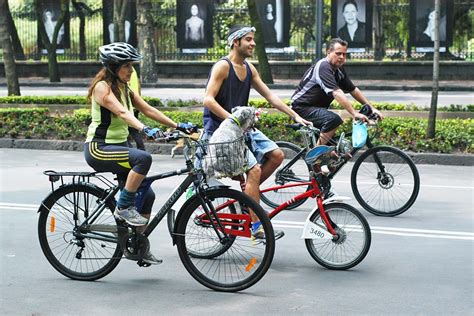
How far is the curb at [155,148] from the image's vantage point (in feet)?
42.7

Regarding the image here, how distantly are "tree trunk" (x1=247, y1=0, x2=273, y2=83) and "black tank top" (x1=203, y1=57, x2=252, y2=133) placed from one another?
2139 cm

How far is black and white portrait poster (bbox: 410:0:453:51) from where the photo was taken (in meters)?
31.8

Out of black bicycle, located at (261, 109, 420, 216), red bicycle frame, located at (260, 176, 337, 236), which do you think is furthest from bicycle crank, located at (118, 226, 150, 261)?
black bicycle, located at (261, 109, 420, 216)

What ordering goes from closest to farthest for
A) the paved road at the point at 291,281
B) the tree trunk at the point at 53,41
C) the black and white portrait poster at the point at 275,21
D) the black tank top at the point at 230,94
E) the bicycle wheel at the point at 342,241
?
the paved road at the point at 291,281 → the bicycle wheel at the point at 342,241 → the black tank top at the point at 230,94 → the black and white portrait poster at the point at 275,21 → the tree trunk at the point at 53,41

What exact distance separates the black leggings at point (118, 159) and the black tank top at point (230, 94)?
1.12m

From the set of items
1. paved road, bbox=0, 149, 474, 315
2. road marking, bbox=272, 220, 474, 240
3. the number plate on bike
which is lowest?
road marking, bbox=272, 220, 474, 240

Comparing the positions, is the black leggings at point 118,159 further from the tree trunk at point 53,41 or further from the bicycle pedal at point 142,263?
the tree trunk at point 53,41

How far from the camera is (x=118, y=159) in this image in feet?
21.1

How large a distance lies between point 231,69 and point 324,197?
1233 mm

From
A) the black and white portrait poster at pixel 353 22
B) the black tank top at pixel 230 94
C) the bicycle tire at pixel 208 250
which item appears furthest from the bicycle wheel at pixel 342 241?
the black and white portrait poster at pixel 353 22

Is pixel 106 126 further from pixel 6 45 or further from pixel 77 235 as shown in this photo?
pixel 6 45

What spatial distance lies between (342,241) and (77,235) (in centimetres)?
193

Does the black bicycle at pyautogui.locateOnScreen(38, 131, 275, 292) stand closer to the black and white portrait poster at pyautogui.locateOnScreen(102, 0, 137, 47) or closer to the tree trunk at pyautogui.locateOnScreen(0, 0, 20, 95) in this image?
the tree trunk at pyautogui.locateOnScreen(0, 0, 20, 95)

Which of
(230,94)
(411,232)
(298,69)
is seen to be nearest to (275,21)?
(298,69)
